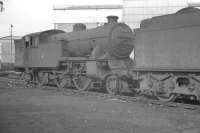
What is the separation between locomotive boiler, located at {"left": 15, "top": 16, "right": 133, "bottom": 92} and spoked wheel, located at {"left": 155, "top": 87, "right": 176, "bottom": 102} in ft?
7.46

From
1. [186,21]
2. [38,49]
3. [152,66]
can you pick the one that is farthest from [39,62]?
[186,21]

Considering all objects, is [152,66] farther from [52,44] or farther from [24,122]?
[52,44]

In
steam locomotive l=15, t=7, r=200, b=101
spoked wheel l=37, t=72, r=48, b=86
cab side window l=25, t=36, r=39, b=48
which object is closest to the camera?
steam locomotive l=15, t=7, r=200, b=101

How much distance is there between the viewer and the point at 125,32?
45.1 feet

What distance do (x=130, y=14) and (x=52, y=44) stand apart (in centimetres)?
1884

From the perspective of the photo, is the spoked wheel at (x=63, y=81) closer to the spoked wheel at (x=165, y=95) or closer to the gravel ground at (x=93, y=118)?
the gravel ground at (x=93, y=118)

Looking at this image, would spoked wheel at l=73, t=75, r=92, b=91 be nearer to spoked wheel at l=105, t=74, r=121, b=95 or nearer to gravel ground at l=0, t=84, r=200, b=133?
spoked wheel at l=105, t=74, r=121, b=95

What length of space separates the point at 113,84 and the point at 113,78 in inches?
10.2

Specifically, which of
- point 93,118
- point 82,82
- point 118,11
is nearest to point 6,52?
point 118,11

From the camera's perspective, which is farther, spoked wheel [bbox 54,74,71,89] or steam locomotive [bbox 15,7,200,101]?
spoked wheel [bbox 54,74,71,89]

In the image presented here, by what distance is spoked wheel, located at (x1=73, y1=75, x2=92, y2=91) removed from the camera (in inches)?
552

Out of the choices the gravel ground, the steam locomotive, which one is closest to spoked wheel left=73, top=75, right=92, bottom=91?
the steam locomotive

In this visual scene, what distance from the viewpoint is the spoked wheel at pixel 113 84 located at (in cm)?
1252

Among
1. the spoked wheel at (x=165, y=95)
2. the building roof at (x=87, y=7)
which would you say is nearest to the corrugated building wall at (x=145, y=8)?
the building roof at (x=87, y=7)
